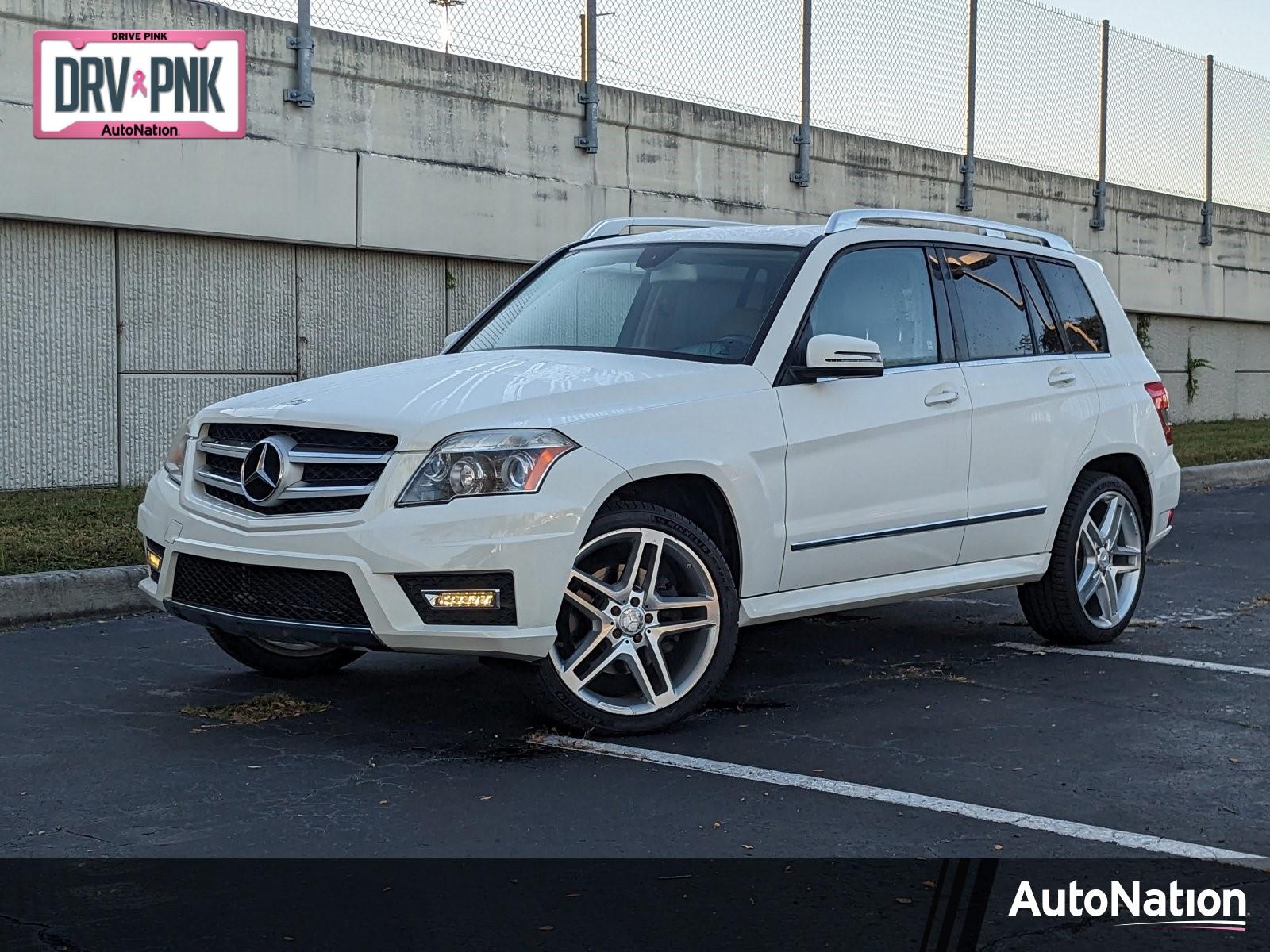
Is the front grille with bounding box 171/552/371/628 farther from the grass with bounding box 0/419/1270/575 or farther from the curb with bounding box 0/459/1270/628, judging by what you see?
the grass with bounding box 0/419/1270/575

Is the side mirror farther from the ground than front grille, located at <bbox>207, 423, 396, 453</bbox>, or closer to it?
farther from the ground

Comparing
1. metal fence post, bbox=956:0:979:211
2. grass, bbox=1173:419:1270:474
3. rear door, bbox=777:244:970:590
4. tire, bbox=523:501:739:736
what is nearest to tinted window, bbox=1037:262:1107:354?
rear door, bbox=777:244:970:590

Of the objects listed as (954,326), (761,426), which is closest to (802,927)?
(761,426)

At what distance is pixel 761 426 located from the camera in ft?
19.1

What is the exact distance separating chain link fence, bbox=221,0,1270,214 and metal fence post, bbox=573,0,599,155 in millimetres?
35

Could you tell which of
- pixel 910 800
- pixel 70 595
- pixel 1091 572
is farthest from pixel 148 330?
pixel 910 800

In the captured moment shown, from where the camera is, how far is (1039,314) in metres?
7.36

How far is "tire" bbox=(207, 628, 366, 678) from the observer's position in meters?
6.34

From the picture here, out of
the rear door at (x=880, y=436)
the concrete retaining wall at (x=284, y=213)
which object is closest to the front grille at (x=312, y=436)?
the rear door at (x=880, y=436)

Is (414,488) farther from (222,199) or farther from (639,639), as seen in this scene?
(222,199)

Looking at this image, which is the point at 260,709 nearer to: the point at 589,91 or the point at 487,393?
the point at 487,393

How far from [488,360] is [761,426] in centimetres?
107

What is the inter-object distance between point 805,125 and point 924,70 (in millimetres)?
2734

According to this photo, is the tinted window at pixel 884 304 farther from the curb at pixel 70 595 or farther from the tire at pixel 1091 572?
the curb at pixel 70 595
